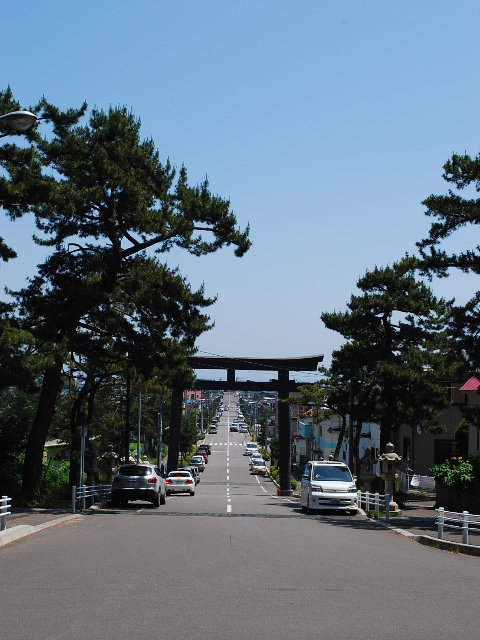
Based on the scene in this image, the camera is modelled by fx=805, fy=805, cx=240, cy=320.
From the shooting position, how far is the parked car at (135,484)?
29031mm

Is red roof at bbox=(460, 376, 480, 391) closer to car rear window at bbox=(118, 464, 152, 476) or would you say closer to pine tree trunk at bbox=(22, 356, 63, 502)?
car rear window at bbox=(118, 464, 152, 476)

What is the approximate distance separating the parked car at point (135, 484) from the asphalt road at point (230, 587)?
1051 centimetres

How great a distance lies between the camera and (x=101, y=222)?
95.8 ft

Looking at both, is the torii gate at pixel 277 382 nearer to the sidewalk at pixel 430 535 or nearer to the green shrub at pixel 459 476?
the green shrub at pixel 459 476

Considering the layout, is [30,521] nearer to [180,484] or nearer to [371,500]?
[371,500]

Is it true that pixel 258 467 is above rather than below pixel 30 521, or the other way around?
below

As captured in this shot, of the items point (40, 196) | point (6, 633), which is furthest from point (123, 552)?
point (40, 196)

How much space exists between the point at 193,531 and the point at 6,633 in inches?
459

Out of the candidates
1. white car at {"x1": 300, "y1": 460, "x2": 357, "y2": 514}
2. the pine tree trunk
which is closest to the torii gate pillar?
white car at {"x1": 300, "y1": 460, "x2": 357, "y2": 514}

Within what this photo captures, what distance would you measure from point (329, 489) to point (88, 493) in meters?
8.57

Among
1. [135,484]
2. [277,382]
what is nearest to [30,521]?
[135,484]

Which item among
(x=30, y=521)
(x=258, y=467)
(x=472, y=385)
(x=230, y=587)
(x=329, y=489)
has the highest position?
(x=472, y=385)

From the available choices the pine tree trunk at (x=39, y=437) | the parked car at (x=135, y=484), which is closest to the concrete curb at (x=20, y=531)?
the pine tree trunk at (x=39, y=437)

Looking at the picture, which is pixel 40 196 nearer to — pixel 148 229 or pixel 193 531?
pixel 148 229
